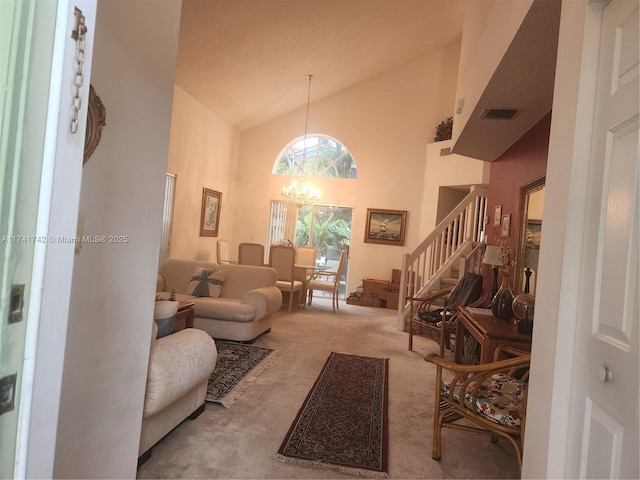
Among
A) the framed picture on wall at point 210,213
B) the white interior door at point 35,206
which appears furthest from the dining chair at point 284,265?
the white interior door at point 35,206

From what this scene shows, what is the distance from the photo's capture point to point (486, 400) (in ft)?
7.08

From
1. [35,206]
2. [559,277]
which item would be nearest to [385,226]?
[559,277]

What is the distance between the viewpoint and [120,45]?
58.6 inches

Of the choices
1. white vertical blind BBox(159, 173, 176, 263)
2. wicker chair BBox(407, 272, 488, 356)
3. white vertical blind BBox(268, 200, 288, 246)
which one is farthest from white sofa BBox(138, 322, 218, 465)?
white vertical blind BBox(268, 200, 288, 246)

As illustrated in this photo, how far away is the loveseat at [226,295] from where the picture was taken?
440cm

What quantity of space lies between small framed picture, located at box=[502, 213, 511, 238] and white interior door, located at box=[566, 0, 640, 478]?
3.46 metres

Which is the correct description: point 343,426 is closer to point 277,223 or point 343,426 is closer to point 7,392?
point 7,392

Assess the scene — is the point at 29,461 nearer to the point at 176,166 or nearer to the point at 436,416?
the point at 436,416

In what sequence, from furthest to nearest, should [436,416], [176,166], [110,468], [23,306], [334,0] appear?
[176,166] < [334,0] < [436,416] < [110,468] < [23,306]

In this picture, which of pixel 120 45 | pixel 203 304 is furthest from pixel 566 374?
pixel 203 304

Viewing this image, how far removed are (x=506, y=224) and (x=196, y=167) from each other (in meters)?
5.33

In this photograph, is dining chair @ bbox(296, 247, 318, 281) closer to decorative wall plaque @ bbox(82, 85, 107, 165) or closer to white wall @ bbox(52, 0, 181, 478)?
white wall @ bbox(52, 0, 181, 478)

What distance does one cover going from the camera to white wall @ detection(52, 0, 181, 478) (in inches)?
55.6

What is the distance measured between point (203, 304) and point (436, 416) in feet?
9.35
